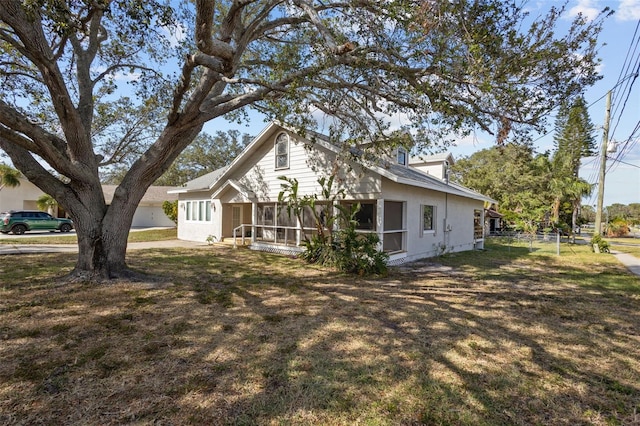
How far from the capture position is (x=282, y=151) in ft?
47.2

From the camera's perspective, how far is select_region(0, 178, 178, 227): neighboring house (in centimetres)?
2831

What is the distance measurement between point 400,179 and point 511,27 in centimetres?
523

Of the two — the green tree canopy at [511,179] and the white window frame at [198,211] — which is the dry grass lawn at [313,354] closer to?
the white window frame at [198,211]

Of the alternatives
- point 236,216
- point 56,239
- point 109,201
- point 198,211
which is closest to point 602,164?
point 236,216

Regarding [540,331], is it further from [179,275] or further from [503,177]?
[503,177]

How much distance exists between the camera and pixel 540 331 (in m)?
5.12

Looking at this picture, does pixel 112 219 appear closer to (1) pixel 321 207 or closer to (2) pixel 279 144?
(1) pixel 321 207

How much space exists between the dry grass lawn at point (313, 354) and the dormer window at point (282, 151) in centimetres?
745

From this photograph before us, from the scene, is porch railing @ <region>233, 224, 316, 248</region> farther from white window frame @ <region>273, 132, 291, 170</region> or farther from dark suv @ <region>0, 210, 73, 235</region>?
dark suv @ <region>0, 210, 73, 235</region>

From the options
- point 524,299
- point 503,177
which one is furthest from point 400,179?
point 503,177

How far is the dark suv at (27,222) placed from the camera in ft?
69.3

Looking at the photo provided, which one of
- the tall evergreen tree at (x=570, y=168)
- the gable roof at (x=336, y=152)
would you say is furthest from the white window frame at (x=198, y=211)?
the tall evergreen tree at (x=570, y=168)

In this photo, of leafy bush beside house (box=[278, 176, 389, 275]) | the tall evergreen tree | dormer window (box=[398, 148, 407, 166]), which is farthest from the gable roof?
the tall evergreen tree

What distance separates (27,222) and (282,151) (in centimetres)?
1971
